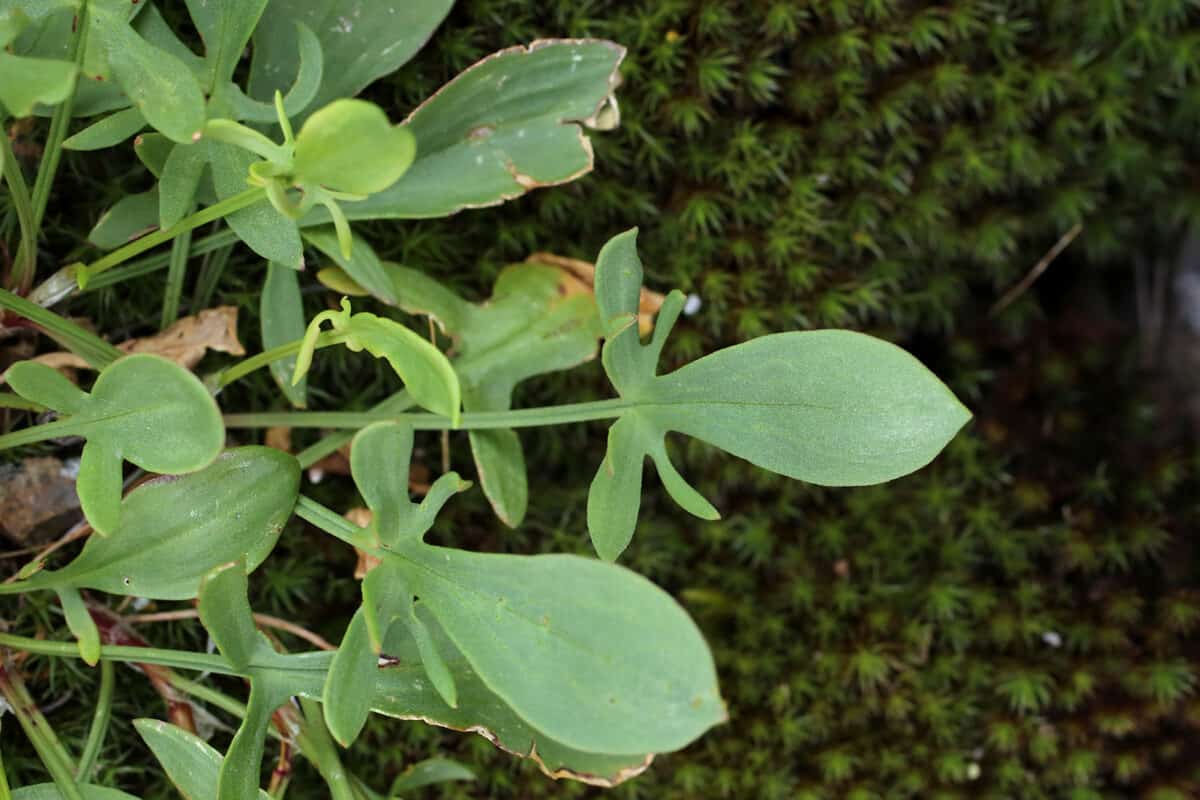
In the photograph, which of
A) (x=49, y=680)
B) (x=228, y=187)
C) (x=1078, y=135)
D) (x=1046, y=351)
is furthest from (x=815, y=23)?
(x=49, y=680)

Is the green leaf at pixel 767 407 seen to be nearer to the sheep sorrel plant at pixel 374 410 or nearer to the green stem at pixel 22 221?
the sheep sorrel plant at pixel 374 410

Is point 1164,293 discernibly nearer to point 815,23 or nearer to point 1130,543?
point 1130,543

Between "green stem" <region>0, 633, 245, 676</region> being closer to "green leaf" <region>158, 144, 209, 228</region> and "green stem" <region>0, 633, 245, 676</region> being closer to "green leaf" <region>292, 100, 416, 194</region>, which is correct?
"green leaf" <region>158, 144, 209, 228</region>

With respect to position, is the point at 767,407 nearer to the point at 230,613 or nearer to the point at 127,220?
the point at 230,613

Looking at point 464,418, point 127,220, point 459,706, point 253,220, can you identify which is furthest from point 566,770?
point 127,220

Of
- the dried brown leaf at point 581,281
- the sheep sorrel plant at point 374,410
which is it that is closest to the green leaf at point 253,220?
the sheep sorrel plant at point 374,410

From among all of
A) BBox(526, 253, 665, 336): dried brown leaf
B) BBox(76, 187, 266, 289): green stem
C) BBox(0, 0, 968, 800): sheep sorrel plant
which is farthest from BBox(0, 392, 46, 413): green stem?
BBox(526, 253, 665, 336): dried brown leaf
